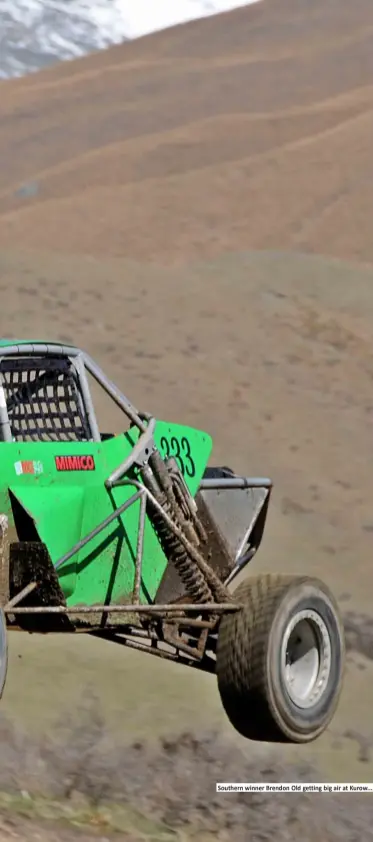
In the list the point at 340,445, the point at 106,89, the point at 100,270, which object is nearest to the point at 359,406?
the point at 340,445

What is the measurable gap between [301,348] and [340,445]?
3726 millimetres

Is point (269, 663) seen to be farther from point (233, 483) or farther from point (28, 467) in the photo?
point (28, 467)

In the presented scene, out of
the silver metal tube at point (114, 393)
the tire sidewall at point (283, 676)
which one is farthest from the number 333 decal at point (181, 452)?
the tire sidewall at point (283, 676)

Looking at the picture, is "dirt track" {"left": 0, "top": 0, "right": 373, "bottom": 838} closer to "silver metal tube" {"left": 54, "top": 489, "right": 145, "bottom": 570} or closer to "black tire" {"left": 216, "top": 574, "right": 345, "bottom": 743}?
"black tire" {"left": 216, "top": 574, "right": 345, "bottom": 743}

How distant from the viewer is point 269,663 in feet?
27.7

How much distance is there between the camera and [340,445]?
2097cm

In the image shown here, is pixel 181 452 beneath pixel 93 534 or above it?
above

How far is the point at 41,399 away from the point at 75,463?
944 millimetres

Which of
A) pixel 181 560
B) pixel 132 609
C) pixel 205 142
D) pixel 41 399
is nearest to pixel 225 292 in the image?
pixel 205 142

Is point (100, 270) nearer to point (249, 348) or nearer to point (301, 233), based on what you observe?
point (249, 348)

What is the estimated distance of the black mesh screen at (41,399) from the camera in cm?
834

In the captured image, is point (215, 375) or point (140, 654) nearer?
point (140, 654)

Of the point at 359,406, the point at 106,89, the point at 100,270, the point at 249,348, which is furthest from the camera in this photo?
the point at 106,89

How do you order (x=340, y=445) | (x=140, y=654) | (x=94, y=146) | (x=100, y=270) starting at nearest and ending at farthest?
(x=140, y=654), (x=340, y=445), (x=100, y=270), (x=94, y=146)
